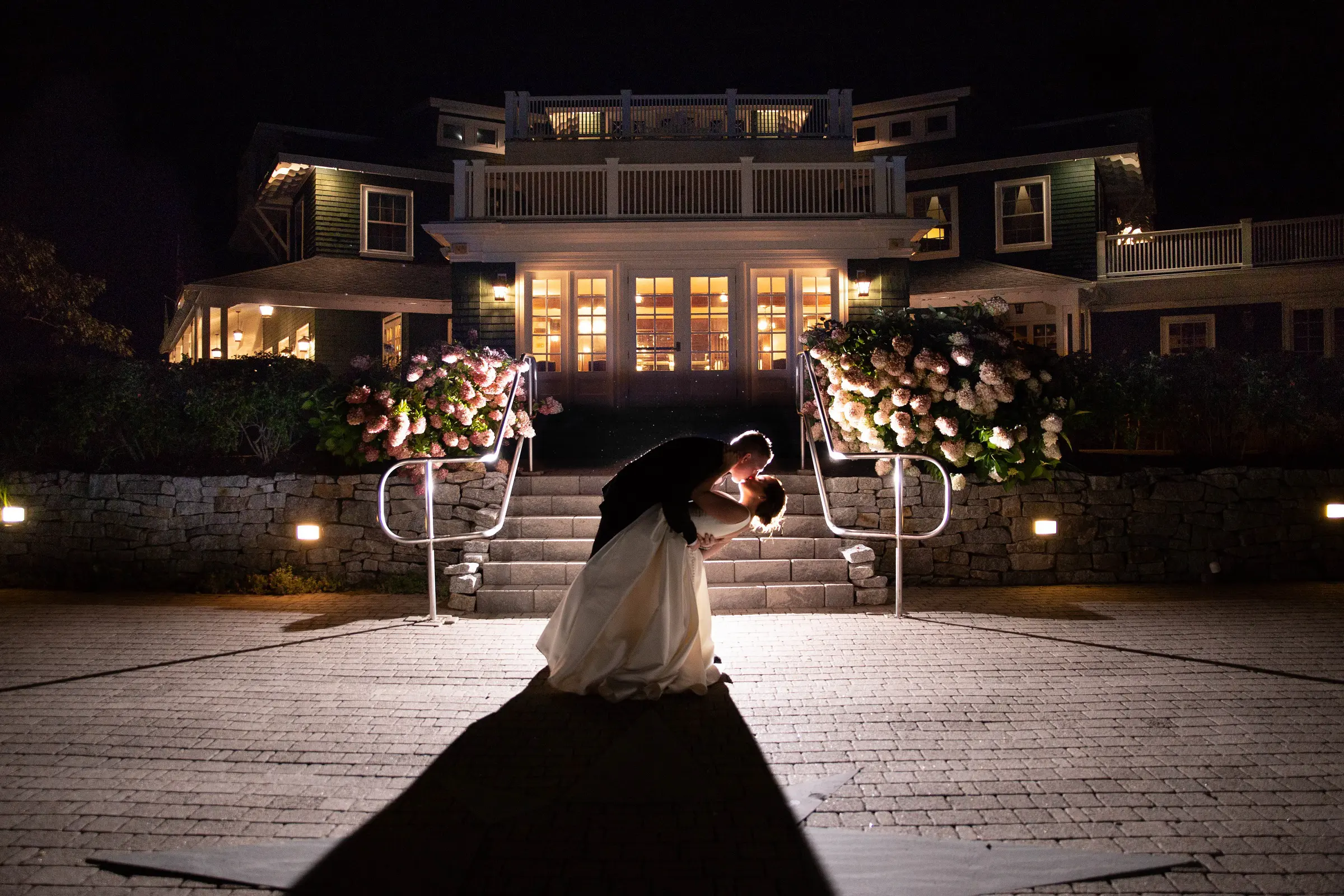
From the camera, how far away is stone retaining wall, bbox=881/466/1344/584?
30.0 feet

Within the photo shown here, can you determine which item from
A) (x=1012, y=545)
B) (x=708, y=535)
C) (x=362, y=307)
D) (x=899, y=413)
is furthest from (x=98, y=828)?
(x=362, y=307)

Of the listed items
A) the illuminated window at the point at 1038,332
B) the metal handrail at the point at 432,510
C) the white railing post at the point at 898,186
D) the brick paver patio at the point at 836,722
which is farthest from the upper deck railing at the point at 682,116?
the brick paver patio at the point at 836,722

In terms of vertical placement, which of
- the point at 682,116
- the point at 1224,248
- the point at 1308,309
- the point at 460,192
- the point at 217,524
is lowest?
the point at 217,524

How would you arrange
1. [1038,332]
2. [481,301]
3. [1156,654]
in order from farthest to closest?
[1038,332]
[481,301]
[1156,654]

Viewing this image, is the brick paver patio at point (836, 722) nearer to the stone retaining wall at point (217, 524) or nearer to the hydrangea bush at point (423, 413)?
the stone retaining wall at point (217, 524)

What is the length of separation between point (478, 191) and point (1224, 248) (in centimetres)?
1595

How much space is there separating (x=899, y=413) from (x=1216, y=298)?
1455 centimetres

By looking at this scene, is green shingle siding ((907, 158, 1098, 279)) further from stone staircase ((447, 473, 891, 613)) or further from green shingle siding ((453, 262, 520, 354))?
stone staircase ((447, 473, 891, 613))

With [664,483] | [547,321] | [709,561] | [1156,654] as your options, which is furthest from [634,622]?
[547,321]

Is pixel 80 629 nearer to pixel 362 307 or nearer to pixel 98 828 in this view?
pixel 98 828

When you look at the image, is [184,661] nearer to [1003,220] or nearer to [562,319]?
[562,319]

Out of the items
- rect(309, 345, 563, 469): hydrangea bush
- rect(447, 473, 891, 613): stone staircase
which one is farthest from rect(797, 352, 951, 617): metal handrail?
rect(309, 345, 563, 469): hydrangea bush

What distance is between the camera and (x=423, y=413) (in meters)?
9.65

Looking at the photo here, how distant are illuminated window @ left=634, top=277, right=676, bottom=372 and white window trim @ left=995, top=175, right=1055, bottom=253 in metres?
9.63
